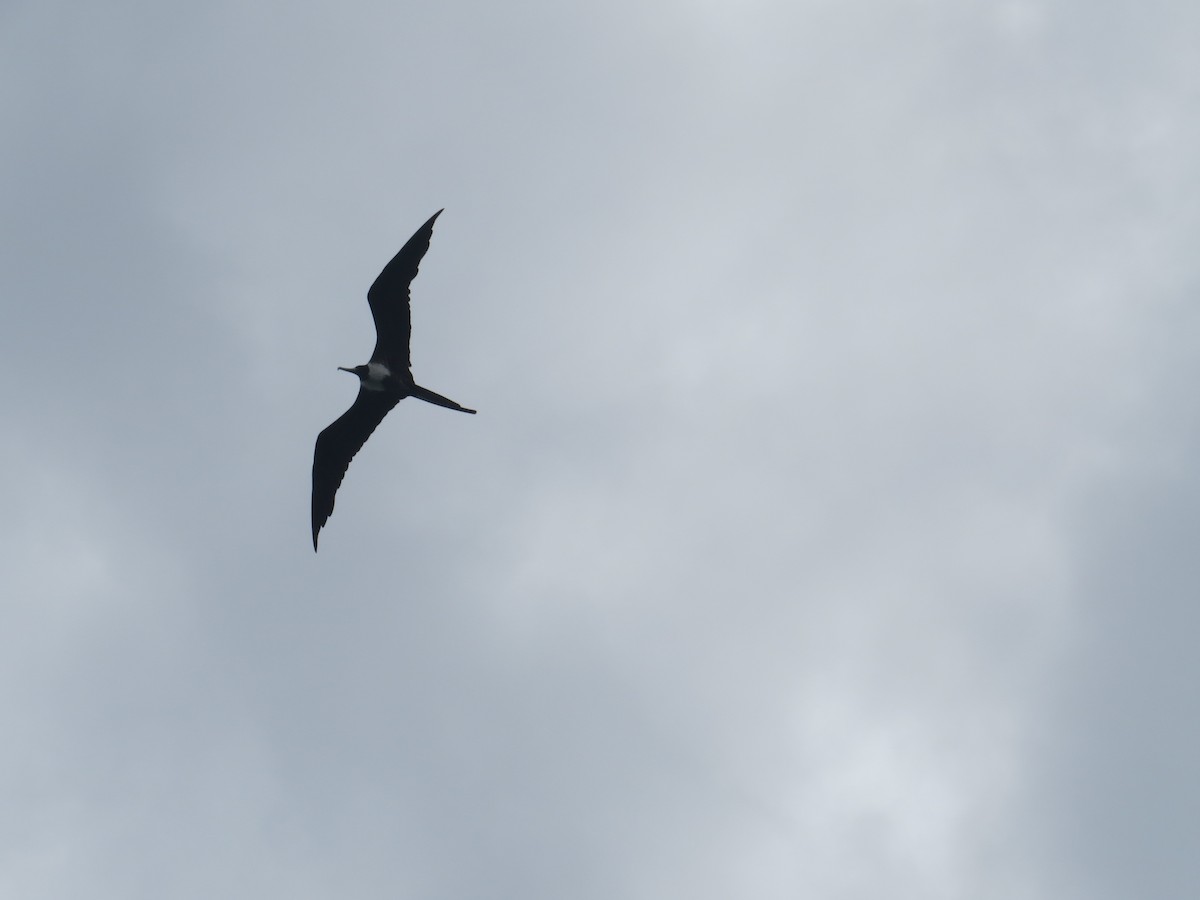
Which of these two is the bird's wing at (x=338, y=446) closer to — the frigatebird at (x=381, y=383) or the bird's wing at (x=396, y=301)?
the frigatebird at (x=381, y=383)

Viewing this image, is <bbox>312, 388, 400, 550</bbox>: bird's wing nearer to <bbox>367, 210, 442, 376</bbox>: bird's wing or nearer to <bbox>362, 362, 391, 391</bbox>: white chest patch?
<bbox>362, 362, 391, 391</bbox>: white chest patch

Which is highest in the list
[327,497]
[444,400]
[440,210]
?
[440,210]

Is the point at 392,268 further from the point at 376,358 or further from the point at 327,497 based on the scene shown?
the point at 327,497

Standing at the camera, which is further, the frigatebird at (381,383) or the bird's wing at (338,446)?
the bird's wing at (338,446)

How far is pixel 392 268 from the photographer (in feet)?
97.3

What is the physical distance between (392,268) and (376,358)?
8.69 feet

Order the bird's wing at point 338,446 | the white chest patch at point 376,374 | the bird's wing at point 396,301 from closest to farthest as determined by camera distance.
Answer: the bird's wing at point 396,301 → the white chest patch at point 376,374 → the bird's wing at point 338,446

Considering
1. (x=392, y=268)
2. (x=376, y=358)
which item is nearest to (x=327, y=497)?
(x=376, y=358)

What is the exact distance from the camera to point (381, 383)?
30906 mm

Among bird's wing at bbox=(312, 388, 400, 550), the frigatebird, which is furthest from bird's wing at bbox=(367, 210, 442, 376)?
bird's wing at bbox=(312, 388, 400, 550)

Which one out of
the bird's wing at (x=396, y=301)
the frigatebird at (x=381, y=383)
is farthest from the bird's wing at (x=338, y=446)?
the bird's wing at (x=396, y=301)

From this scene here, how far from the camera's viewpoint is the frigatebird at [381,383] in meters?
29.8

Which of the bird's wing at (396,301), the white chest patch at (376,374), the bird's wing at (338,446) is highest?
the bird's wing at (396,301)

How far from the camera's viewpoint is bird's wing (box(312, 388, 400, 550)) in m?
31.5
